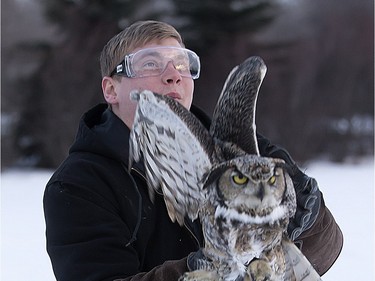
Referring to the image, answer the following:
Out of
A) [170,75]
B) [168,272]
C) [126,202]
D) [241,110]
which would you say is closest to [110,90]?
[170,75]

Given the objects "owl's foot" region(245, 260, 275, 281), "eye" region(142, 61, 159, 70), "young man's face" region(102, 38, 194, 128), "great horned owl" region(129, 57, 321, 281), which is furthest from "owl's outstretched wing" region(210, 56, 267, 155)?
"owl's foot" region(245, 260, 275, 281)

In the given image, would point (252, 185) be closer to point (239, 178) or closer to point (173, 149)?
point (239, 178)

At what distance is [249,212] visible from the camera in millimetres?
1556

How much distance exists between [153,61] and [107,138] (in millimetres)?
308

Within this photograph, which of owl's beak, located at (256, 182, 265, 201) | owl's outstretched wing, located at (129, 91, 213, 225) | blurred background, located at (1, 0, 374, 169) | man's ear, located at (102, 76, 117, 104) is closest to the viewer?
owl's beak, located at (256, 182, 265, 201)

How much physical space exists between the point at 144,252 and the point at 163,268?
0.97 feet

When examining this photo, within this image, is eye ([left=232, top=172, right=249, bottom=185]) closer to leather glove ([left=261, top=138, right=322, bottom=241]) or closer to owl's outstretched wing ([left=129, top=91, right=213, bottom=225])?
owl's outstretched wing ([left=129, top=91, right=213, bottom=225])

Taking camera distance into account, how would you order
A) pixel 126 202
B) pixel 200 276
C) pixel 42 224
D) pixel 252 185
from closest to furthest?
1. pixel 252 185
2. pixel 200 276
3. pixel 126 202
4. pixel 42 224

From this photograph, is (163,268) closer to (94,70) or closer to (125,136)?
(125,136)

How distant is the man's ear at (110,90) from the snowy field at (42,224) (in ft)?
9.78

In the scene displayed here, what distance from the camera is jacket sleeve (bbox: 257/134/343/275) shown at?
211cm

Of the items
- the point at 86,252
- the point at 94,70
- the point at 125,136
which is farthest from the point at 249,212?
the point at 94,70

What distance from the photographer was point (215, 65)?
13.6 m

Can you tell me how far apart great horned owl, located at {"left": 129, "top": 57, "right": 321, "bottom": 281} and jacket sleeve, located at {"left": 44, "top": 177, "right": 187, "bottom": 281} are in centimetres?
17
